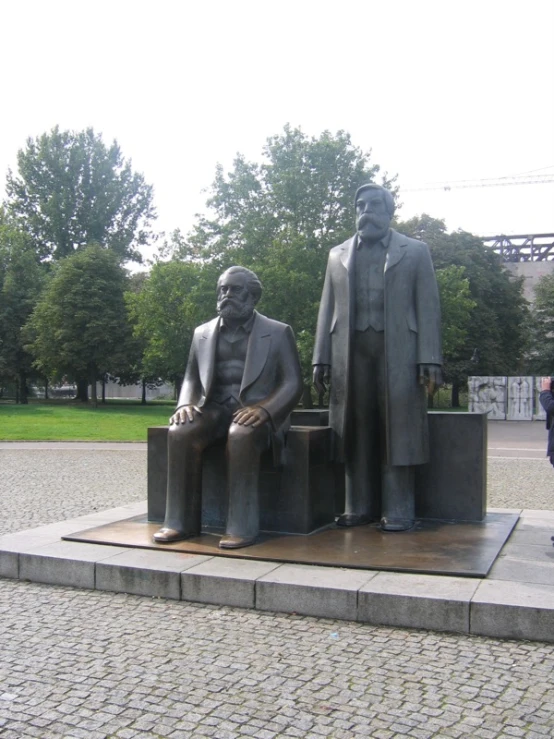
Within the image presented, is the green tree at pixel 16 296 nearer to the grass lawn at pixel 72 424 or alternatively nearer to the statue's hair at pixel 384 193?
the grass lawn at pixel 72 424

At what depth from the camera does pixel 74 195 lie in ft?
165

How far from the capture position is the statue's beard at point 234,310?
6.60 m

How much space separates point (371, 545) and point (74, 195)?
1890 inches

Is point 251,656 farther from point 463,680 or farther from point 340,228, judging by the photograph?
point 340,228

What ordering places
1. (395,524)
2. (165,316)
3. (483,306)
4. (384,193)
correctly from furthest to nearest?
(483,306) → (165,316) → (384,193) → (395,524)

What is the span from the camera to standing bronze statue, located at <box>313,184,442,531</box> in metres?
6.62

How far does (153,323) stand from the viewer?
36.7m

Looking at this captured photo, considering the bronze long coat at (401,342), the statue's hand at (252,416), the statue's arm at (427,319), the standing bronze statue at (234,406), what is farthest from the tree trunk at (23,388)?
the statue's arm at (427,319)

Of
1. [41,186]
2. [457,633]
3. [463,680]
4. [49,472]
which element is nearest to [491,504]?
[457,633]

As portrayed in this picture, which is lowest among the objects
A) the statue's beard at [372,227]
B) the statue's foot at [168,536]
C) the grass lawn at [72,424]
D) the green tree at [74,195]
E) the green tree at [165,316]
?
the grass lawn at [72,424]

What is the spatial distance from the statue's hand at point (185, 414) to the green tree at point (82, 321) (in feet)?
117

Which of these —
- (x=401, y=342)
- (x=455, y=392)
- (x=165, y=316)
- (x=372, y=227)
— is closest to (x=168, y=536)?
(x=401, y=342)

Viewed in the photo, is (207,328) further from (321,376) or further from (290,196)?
(290,196)

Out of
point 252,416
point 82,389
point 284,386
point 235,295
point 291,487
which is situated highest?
point 235,295
